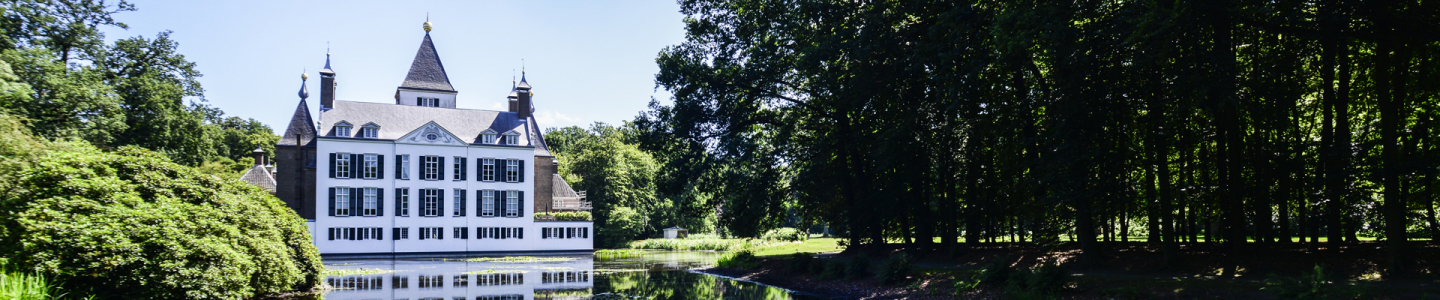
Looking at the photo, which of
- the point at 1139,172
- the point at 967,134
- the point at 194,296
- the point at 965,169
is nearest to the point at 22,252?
the point at 194,296

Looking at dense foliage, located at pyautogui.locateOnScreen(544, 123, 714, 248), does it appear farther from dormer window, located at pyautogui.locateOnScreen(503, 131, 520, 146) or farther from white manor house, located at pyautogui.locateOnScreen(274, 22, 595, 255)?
dormer window, located at pyautogui.locateOnScreen(503, 131, 520, 146)

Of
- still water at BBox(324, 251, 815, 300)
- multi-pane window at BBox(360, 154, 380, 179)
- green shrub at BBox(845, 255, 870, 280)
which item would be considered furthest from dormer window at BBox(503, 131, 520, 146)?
green shrub at BBox(845, 255, 870, 280)

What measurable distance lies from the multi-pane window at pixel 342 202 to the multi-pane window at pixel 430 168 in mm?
4256

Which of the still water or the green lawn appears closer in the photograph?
the still water

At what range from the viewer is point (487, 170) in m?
49.0

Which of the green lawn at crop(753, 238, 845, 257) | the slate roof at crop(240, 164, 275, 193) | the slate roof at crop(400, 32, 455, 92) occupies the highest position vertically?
the slate roof at crop(400, 32, 455, 92)

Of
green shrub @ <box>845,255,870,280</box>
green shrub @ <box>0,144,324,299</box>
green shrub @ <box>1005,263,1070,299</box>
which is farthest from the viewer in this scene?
green shrub @ <box>845,255,870,280</box>

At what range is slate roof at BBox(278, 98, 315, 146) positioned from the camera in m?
48.2

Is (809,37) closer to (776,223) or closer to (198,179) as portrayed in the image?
(776,223)

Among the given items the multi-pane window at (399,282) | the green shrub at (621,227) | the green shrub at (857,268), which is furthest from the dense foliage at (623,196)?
the green shrub at (857,268)

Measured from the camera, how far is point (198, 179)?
48.6 feet

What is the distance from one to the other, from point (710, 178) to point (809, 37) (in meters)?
8.34

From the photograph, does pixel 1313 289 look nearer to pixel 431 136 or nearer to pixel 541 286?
pixel 541 286

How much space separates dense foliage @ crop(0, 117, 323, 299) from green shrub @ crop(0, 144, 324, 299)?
2cm
